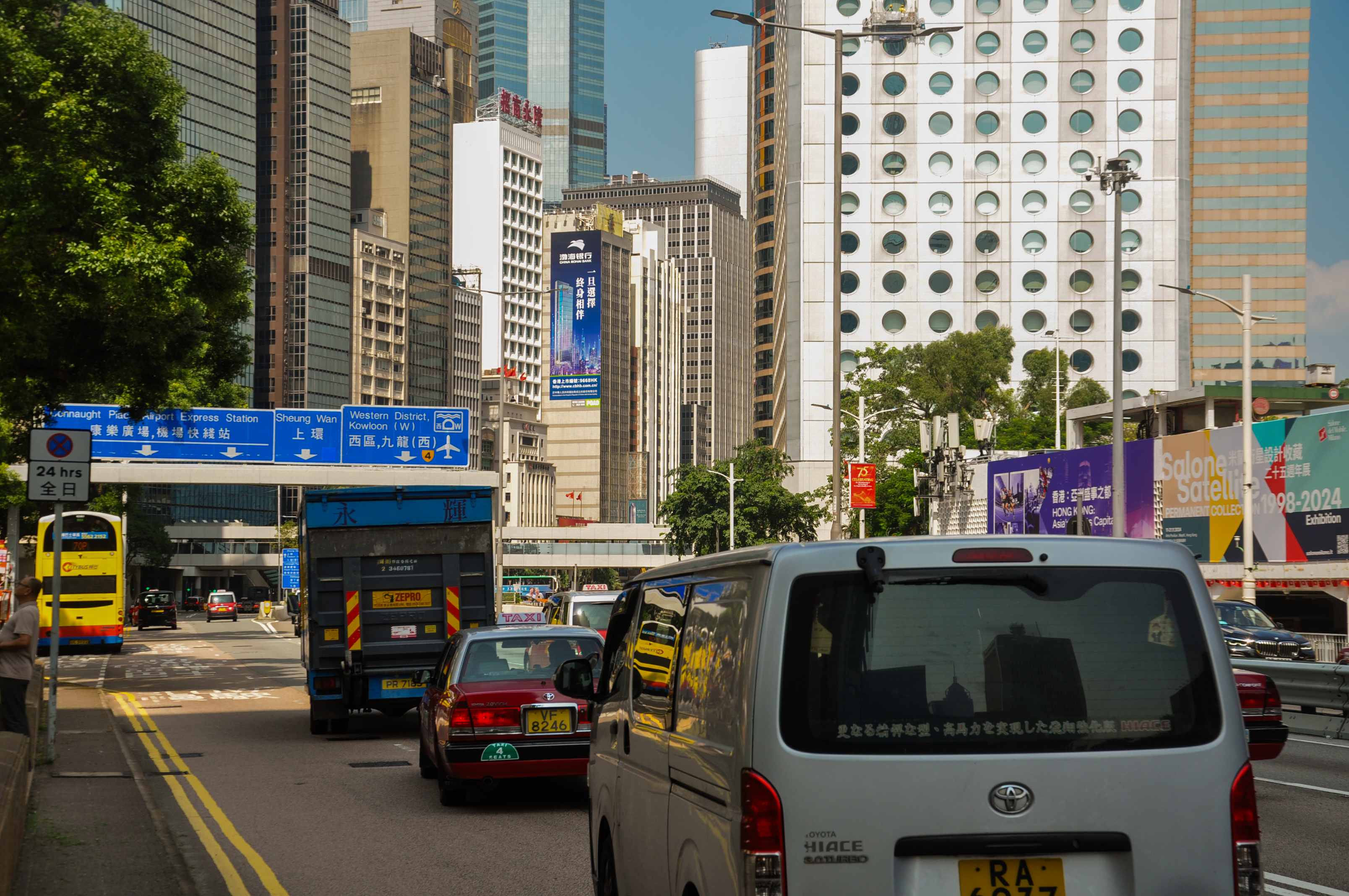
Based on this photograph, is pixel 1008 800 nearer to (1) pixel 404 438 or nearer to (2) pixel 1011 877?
(2) pixel 1011 877

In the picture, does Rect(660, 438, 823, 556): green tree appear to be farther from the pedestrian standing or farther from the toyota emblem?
the toyota emblem

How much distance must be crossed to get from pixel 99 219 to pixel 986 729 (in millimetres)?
15022

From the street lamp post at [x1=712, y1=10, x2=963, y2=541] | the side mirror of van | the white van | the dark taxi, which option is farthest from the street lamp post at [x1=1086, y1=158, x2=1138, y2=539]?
the dark taxi

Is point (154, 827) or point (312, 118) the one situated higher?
point (312, 118)

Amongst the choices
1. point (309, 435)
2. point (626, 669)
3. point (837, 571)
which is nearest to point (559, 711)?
point (626, 669)

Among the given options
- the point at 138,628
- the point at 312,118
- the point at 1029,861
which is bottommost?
the point at 138,628

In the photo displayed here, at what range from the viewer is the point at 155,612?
2820 inches

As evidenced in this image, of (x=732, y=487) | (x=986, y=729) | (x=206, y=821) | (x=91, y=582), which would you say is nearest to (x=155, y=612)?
(x=732, y=487)

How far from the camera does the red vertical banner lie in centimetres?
3619

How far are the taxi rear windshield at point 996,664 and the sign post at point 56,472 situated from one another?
12.4m

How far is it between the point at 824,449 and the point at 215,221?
226 ft

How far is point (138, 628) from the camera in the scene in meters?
73.0

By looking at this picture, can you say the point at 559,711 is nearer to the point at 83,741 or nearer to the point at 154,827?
the point at 154,827

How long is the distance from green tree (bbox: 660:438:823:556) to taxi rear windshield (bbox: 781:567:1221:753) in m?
72.1
